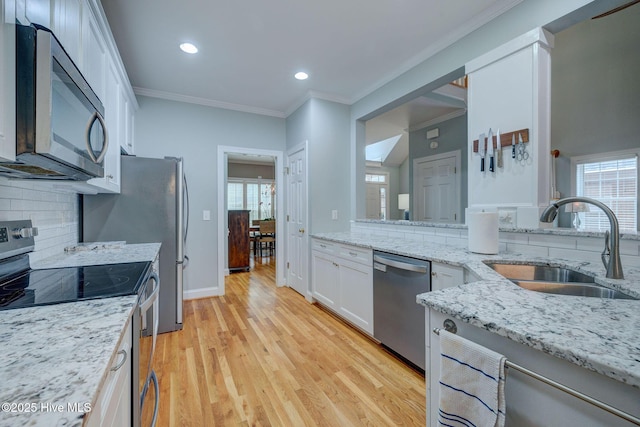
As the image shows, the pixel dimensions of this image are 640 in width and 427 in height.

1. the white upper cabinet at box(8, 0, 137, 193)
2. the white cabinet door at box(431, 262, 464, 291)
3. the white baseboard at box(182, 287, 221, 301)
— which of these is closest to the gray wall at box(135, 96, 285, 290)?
the white baseboard at box(182, 287, 221, 301)

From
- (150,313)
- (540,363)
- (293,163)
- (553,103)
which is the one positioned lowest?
(150,313)

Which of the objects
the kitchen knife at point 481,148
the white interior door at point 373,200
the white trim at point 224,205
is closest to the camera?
the kitchen knife at point 481,148

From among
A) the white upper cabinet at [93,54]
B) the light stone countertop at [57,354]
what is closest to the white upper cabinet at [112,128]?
the white upper cabinet at [93,54]

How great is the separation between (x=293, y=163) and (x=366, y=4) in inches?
87.6

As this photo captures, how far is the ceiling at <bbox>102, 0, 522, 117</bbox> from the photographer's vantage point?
2.03 metres

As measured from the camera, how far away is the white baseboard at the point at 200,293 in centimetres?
359

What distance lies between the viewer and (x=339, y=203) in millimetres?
3668

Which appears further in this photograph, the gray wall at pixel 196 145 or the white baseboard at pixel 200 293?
the white baseboard at pixel 200 293

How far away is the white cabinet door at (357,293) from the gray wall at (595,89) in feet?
11.2

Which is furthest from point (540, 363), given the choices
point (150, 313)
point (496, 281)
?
point (150, 313)

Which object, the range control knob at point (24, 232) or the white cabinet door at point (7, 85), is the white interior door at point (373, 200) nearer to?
the range control knob at point (24, 232)

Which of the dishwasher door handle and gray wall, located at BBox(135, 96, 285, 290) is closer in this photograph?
the dishwasher door handle

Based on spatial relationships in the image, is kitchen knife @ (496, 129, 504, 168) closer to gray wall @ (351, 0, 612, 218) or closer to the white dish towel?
gray wall @ (351, 0, 612, 218)

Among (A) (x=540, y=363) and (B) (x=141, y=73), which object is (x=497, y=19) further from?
(B) (x=141, y=73)
